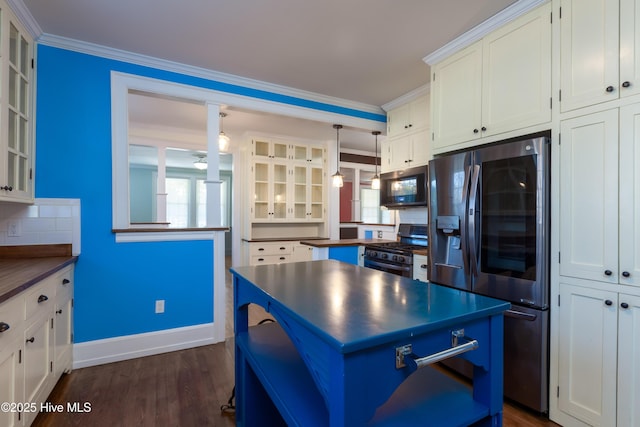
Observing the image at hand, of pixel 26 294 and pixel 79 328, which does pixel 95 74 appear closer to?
pixel 26 294

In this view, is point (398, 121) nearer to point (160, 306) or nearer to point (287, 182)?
point (287, 182)

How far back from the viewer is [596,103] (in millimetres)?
1663

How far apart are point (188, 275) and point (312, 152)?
3353 millimetres

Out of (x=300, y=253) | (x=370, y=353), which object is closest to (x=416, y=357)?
(x=370, y=353)

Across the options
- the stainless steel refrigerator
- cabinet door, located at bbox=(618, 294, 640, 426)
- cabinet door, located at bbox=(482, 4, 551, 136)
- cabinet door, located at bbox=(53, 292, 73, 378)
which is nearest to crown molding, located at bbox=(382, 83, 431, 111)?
cabinet door, located at bbox=(482, 4, 551, 136)

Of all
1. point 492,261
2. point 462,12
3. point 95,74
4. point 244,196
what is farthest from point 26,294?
point 244,196

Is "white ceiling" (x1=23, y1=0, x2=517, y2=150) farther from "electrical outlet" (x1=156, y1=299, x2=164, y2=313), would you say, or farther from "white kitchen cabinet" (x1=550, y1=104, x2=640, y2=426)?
"electrical outlet" (x1=156, y1=299, x2=164, y2=313)

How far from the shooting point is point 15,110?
206cm

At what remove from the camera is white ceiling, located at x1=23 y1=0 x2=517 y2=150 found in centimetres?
204

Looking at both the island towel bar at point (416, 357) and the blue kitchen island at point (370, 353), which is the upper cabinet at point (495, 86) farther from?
the island towel bar at point (416, 357)

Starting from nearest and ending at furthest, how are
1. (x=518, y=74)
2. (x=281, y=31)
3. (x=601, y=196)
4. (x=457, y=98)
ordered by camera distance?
(x=601, y=196), (x=518, y=74), (x=281, y=31), (x=457, y=98)

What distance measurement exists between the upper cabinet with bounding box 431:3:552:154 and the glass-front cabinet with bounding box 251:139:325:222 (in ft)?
10.00

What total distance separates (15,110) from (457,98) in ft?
10.5

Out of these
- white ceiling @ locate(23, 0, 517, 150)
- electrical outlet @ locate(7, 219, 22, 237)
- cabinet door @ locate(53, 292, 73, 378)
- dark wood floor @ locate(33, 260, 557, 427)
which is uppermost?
white ceiling @ locate(23, 0, 517, 150)
